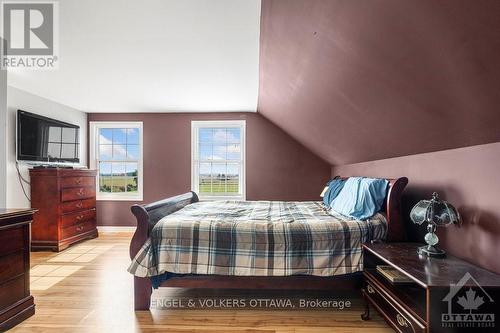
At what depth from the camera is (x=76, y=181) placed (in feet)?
13.4

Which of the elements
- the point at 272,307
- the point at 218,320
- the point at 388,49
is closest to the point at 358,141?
the point at 388,49

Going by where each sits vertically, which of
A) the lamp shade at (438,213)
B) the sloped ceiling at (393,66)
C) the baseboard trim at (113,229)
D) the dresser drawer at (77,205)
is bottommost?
the baseboard trim at (113,229)

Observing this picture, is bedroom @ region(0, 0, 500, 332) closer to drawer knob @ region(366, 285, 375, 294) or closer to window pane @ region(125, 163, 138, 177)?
drawer knob @ region(366, 285, 375, 294)

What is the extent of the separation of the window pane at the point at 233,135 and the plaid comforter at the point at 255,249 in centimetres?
304

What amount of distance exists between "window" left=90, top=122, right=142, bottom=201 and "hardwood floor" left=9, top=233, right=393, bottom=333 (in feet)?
7.94

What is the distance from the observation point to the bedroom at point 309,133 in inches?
54.9

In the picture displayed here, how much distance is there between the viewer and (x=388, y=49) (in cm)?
146

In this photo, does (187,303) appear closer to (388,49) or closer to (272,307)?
(272,307)

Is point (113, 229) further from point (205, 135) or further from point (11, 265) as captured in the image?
point (11, 265)

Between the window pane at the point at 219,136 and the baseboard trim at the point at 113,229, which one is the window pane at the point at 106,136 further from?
the window pane at the point at 219,136

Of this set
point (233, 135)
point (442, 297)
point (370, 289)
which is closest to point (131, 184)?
point (233, 135)

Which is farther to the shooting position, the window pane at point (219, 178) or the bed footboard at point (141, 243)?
the window pane at point (219, 178)

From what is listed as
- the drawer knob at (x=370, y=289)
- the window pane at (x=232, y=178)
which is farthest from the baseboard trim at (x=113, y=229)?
the drawer knob at (x=370, y=289)

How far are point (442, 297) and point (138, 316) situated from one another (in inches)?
79.5
